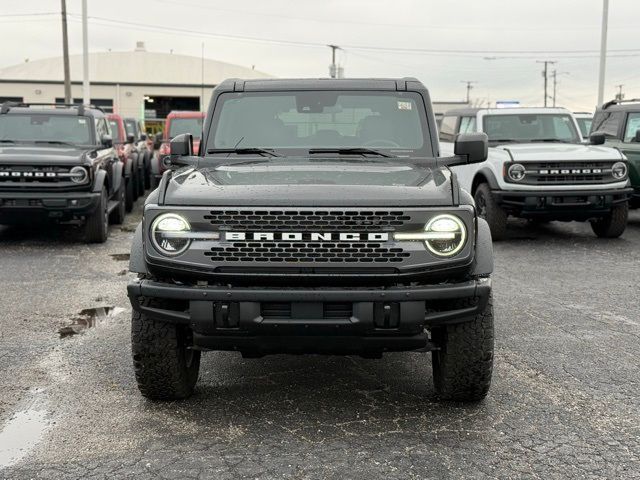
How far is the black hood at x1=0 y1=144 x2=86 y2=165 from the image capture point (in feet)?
32.0

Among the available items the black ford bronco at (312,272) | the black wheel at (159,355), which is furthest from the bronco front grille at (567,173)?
the black wheel at (159,355)

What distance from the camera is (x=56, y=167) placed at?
987 cm

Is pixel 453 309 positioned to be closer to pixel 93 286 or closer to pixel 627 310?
pixel 627 310

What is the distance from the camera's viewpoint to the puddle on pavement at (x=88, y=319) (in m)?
6.07

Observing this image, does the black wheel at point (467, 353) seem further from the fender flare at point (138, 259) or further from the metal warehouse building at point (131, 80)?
the metal warehouse building at point (131, 80)

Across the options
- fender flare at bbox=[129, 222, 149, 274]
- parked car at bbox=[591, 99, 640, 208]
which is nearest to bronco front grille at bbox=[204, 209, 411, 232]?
fender flare at bbox=[129, 222, 149, 274]

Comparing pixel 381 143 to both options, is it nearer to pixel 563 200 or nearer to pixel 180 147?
pixel 180 147

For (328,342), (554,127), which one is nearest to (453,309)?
(328,342)

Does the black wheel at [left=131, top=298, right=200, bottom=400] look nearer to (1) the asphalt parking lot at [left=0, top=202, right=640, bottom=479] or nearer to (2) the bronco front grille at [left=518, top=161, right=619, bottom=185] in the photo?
(1) the asphalt parking lot at [left=0, top=202, right=640, bottom=479]

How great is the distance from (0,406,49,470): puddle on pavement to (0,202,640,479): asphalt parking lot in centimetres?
1

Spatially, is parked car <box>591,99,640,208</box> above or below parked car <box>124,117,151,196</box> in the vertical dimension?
above

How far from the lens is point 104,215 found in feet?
34.6

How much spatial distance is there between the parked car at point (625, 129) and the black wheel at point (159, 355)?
9.10 meters

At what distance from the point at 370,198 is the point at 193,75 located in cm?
6313
